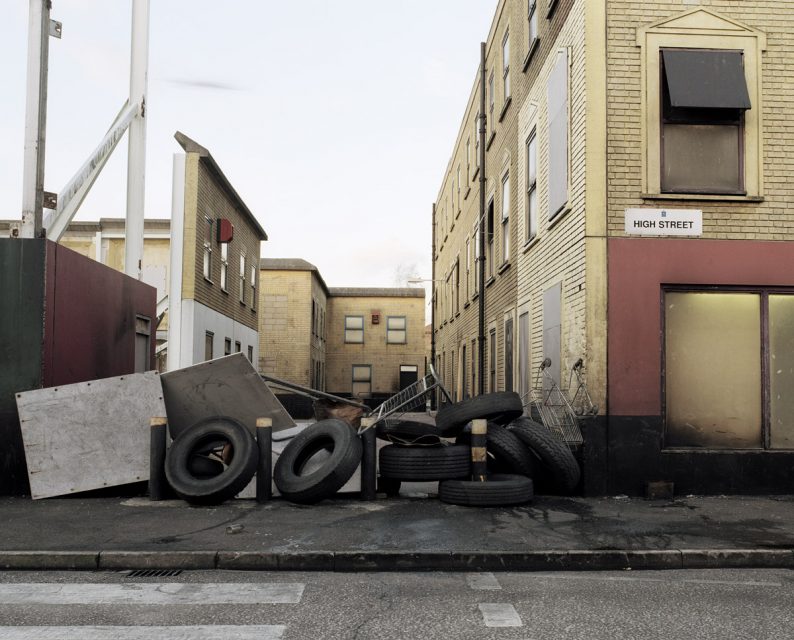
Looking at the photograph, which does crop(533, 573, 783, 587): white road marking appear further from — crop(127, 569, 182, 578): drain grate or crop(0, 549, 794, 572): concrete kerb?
crop(127, 569, 182, 578): drain grate

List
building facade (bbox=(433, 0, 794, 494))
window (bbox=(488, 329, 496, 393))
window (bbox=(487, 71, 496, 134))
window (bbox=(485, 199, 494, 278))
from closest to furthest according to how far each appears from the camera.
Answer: building facade (bbox=(433, 0, 794, 494)) < window (bbox=(488, 329, 496, 393)) < window (bbox=(485, 199, 494, 278)) < window (bbox=(487, 71, 496, 134))

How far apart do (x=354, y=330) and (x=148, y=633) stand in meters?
50.4

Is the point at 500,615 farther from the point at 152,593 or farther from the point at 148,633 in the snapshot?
the point at 152,593

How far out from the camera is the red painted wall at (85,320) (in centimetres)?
1012

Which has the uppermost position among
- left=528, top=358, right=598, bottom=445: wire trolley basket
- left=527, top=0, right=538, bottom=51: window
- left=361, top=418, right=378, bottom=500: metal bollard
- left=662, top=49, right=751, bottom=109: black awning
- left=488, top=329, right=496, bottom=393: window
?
left=527, top=0, right=538, bottom=51: window

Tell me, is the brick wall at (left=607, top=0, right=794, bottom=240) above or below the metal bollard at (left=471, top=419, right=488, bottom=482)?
above

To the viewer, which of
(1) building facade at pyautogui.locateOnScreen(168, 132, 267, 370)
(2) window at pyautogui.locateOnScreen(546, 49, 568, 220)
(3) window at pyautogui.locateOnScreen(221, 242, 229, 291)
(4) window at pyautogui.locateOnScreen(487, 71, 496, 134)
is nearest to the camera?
(2) window at pyautogui.locateOnScreen(546, 49, 568, 220)

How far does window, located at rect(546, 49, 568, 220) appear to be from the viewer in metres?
11.2

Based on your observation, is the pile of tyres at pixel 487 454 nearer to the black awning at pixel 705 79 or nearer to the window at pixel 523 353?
the window at pixel 523 353

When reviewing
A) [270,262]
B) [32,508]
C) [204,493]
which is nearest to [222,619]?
[204,493]

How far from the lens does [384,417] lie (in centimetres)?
980

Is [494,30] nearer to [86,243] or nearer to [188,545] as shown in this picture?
[188,545]

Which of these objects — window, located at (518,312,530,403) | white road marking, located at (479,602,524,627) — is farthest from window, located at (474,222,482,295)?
white road marking, located at (479,602,524,627)

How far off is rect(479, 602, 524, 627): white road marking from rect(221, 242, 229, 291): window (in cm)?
2135
